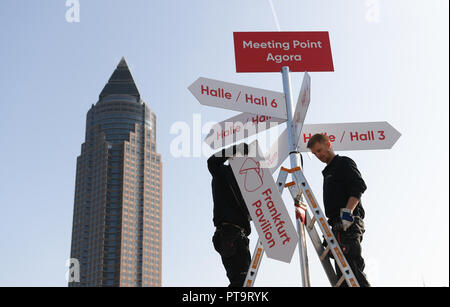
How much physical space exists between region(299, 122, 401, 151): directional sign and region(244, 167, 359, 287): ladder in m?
0.83

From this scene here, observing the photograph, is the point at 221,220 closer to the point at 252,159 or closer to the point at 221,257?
the point at 221,257

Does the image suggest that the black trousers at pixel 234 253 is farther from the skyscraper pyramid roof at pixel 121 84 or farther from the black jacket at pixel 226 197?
the skyscraper pyramid roof at pixel 121 84

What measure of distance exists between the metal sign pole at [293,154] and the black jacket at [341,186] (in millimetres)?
401

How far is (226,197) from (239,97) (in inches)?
56.7

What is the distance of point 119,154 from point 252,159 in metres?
153

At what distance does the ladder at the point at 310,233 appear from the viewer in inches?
191

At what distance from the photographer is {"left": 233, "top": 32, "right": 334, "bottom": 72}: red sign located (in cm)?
689

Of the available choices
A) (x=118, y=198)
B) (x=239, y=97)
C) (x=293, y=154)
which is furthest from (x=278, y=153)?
(x=118, y=198)

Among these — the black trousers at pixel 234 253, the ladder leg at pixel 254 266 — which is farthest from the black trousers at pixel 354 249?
the black trousers at pixel 234 253

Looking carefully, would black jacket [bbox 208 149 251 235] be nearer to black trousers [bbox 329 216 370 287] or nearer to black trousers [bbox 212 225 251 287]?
black trousers [bbox 212 225 251 287]

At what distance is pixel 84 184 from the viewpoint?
15238 cm

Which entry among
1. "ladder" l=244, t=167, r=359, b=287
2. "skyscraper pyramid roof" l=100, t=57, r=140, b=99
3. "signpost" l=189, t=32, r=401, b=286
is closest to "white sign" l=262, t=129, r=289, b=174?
"signpost" l=189, t=32, r=401, b=286
